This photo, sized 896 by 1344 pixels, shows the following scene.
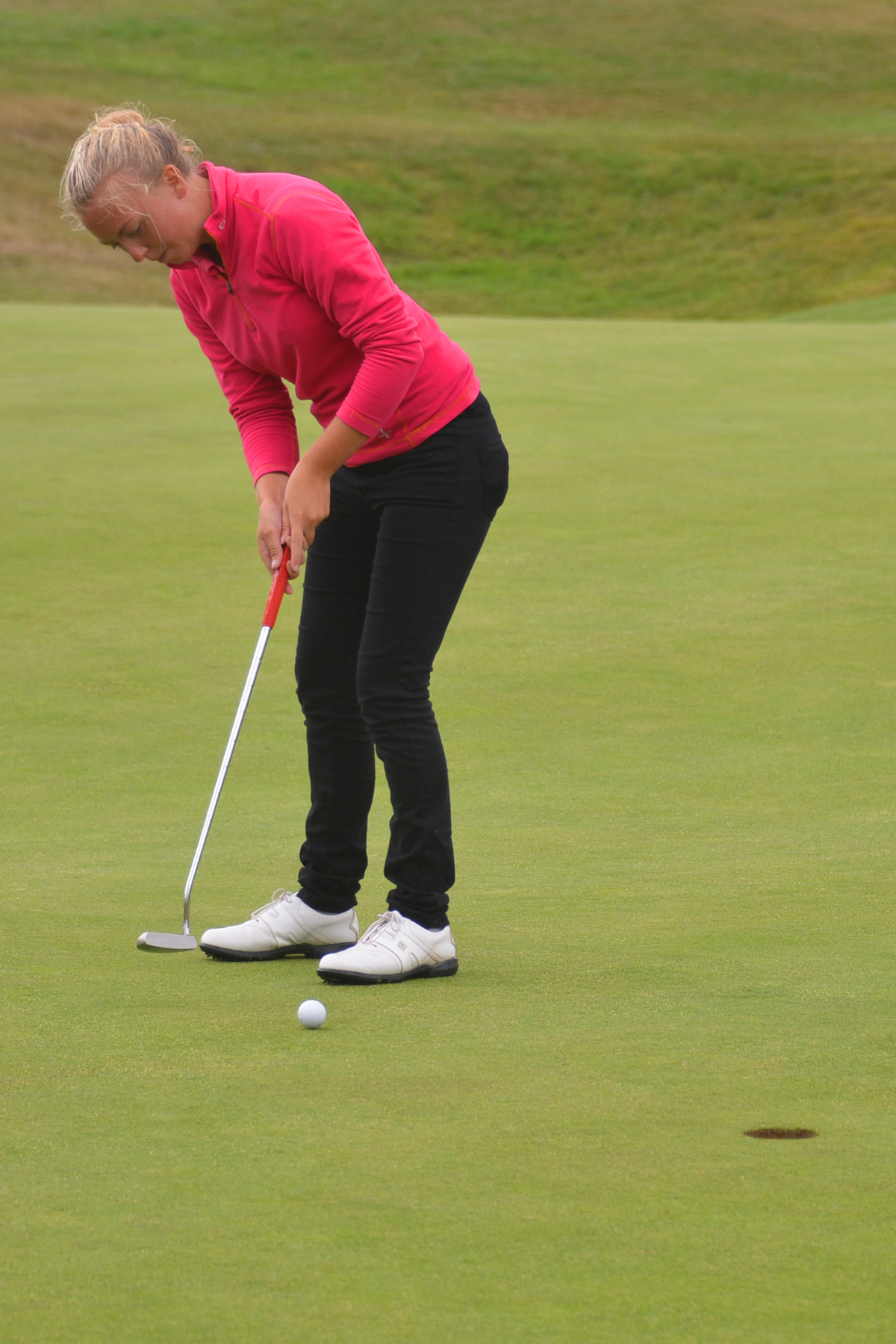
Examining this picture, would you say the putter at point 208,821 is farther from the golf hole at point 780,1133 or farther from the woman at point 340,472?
the golf hole at point 780,1133

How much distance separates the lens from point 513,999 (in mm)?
3039

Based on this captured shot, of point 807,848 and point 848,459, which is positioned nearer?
point 807,848

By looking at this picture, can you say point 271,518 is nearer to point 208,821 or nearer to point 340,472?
point 340,472

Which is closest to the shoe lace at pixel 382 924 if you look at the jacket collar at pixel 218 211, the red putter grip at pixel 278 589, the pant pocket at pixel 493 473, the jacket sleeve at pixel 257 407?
the red putter grip at pixel 278 589

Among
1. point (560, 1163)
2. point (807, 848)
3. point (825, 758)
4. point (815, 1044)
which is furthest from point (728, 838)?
point (560, 1163)

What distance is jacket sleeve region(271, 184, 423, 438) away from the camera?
306 centimetres

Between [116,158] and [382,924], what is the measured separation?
55.5 inches

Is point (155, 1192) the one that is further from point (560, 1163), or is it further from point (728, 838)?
point (728, 838)

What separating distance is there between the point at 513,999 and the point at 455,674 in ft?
10.4

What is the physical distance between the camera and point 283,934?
11.5 ft

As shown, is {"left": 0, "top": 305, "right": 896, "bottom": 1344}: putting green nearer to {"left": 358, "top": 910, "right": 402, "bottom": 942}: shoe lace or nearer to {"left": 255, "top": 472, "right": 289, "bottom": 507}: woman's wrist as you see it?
{"left": 358, "top": 910, "right": 402, "bottom": 942}: shoe lace

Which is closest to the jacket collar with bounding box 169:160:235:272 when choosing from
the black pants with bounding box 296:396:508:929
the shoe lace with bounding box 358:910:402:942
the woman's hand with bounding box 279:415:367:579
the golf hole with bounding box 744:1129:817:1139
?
the woman's hand with bounding box 279:415:367:579

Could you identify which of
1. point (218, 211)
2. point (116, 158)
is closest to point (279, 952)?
point (218, 211)

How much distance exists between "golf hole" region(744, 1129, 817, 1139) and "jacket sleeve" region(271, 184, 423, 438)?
1.37 metres
